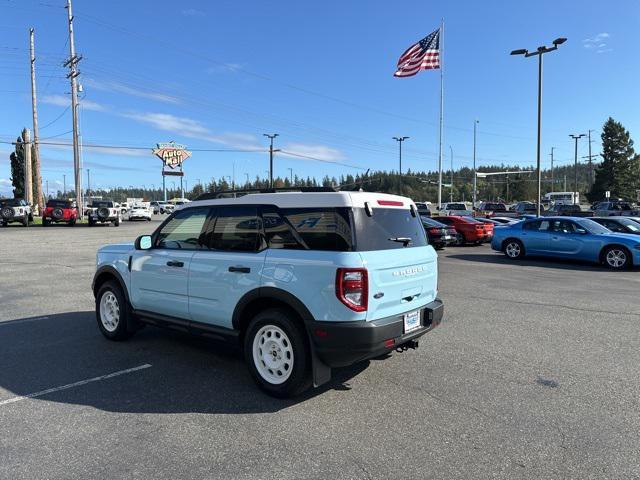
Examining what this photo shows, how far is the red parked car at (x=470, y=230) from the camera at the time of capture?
69.6 ft

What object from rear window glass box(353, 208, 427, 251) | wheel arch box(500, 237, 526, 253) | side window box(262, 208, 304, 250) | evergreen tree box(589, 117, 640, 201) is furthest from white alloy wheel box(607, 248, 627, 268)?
evergreen tree box(589, 117, 640, 201)

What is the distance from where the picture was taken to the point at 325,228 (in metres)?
4.06

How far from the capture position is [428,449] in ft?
11.0

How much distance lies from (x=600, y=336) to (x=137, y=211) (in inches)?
1742

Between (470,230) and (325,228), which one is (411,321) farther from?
(470,230)

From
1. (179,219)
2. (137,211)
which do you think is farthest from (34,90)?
(179,219)

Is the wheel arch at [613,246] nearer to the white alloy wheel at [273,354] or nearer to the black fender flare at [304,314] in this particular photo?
the black fender flare at [304,314]

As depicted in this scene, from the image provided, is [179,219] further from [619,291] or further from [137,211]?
[137,211]

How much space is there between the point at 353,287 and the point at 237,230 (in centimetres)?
146

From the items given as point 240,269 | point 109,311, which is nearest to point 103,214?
point 109,311

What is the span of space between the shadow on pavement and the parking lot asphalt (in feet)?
0.07

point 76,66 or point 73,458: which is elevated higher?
point 76,66

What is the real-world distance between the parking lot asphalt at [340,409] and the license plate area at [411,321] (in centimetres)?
58

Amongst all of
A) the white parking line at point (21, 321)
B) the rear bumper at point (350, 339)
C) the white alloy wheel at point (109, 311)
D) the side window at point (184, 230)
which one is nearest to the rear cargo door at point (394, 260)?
the rear bumper at point (350, 339)
